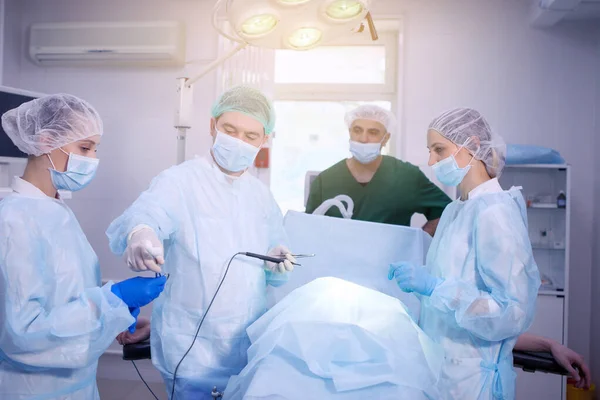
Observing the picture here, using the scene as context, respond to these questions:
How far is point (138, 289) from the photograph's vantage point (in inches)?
46.1

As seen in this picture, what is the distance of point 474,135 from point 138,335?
122 cm

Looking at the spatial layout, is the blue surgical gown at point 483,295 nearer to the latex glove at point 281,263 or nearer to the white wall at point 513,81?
the latex glove at point 281,263

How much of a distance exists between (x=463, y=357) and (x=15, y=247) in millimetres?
1183

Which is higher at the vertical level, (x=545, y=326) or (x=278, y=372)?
(x=278, y=372)

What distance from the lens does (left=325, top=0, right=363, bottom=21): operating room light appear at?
4.76 feet

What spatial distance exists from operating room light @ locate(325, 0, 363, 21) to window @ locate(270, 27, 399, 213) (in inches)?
89.4

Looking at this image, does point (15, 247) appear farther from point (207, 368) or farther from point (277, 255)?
point (277, 255)

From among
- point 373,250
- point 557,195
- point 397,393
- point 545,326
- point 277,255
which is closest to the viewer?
point 397,393

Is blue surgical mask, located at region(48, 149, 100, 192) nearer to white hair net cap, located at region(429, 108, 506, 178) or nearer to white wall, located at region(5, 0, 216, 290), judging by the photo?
white hair net cap, located at region(429, 108, 506, 178)

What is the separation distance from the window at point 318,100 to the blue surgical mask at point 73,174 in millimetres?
2491

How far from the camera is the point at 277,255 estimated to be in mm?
1524

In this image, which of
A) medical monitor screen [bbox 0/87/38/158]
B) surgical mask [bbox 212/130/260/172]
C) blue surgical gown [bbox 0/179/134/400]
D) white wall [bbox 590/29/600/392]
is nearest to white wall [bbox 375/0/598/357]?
white wall [bbox 590/29/600/392]

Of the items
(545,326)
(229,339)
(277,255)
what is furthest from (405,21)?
(229,339)

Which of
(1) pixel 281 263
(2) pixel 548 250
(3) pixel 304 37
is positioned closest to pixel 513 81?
(2) pixel 548 250
